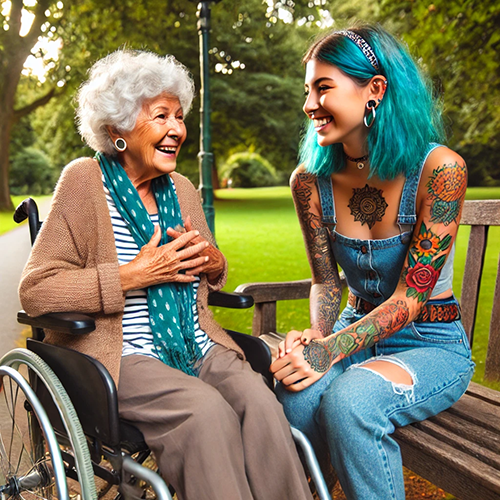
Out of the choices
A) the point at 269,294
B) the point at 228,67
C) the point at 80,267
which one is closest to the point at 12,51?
the point at 228,67

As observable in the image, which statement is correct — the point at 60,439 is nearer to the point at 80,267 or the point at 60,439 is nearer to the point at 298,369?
the point at 80,267

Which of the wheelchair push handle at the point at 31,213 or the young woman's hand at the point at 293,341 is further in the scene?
the wheelchair push handle at the point at 31,213

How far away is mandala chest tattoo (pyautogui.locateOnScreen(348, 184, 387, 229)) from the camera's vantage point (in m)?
2.03

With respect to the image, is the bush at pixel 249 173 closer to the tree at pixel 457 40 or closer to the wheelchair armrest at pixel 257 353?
the tree at pixel 457 40

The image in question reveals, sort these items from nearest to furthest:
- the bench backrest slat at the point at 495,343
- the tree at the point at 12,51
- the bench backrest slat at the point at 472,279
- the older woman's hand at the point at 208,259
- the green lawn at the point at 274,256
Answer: the older woman's hand at the point at 208,259
the bench backrest slat at the point at 495,343
the bench backrest slat at the point at 472,279
the green lawn at the point at 274,256
the tree at the point at 12,51

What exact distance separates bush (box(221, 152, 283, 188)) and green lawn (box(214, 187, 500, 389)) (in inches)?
343

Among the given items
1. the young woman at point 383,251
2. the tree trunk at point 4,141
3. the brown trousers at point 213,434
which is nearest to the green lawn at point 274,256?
the young woman at point 383,251

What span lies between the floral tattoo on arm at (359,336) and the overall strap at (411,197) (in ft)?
0.95

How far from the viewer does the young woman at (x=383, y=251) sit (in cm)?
177

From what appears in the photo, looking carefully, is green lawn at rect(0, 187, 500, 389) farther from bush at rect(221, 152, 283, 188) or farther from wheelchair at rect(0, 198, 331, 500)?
bush at rect(221, 152, 283, 188)

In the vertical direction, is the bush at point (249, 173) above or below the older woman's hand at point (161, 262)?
below

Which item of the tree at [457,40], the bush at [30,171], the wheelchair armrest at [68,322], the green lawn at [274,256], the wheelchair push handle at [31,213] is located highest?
the tree at [457,40]

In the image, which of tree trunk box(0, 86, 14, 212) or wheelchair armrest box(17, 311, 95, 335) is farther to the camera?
tree trunk box(0, 86, 14, 212)

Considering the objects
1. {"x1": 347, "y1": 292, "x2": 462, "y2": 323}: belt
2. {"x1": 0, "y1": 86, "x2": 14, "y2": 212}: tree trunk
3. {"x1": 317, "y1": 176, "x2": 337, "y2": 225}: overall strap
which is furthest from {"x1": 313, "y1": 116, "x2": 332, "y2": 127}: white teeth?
{"x1": 0, "y1": 86, "x2": 14, "y2": 212}: tree trunk
